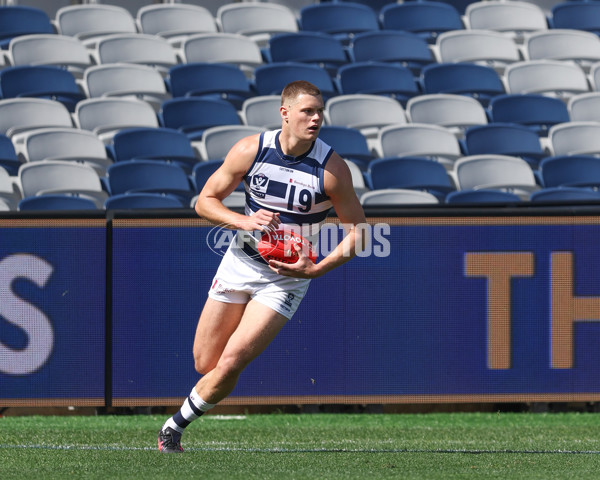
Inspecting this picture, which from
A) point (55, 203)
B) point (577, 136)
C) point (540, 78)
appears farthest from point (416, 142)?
point (55, 203)

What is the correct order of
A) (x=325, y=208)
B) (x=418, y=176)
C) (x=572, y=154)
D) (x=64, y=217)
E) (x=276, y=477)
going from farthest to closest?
(x=572, y=154) → (x=418, y=176) → (x=64, y=217) → (x=325, y=208) → (x=276, y=477)

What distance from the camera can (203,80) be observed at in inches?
472

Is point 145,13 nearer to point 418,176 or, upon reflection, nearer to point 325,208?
point 418,176

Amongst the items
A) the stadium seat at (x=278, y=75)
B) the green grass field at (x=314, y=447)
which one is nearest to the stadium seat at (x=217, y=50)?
the stadium seat at (x=278, y=75)

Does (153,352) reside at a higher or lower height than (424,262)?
lower

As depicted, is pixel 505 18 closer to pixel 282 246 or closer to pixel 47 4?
pixel 47 4

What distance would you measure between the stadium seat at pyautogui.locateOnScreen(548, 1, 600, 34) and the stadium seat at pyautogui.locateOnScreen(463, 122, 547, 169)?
3.75 m

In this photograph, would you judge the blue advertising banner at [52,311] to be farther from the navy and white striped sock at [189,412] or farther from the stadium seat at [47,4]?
the stadium seat at [47,4]

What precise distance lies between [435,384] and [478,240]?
1.18m

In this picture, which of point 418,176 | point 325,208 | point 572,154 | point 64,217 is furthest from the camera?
point 572,154

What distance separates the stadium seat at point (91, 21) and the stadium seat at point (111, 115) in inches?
87.4

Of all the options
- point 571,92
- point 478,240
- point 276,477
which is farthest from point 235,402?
point 571,92

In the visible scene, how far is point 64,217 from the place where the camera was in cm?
738

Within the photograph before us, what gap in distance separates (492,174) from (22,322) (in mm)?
5646
